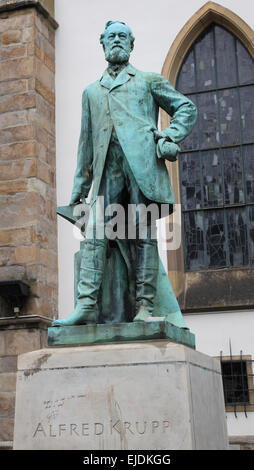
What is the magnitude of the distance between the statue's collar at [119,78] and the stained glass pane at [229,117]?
5.88m

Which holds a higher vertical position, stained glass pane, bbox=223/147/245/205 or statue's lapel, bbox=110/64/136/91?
stained glass pane, bbox=223/147/245/205

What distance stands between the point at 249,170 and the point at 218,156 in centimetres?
52

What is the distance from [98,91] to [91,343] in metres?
1.72

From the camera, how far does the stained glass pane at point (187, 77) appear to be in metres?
10.8

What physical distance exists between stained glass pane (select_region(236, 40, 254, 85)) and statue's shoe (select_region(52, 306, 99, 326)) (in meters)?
7.09

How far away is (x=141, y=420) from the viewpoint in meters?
3.79

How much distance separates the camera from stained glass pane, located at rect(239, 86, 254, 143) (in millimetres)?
10461

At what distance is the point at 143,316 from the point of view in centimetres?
428

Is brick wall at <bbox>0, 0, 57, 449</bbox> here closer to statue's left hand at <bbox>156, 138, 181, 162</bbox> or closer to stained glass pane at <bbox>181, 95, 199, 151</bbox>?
stained glass pane at <bbox>181, 95, 199, 151</bbox>

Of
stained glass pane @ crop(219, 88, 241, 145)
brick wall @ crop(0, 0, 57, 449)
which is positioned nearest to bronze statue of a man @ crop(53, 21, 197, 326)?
brick wall @ crop(0, 0, 57, 449)

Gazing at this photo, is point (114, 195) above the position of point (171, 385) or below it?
above

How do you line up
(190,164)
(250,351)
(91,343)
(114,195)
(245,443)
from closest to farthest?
(91,343) → (114,195) → (245,443) → (250,351) → (190,164)

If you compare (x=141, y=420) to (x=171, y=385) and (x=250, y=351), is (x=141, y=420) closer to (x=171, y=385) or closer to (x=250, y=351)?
(x=171, y=385)
